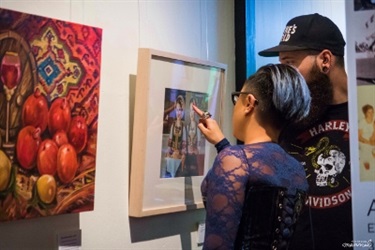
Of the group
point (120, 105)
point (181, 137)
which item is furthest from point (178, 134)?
point (120, 105)

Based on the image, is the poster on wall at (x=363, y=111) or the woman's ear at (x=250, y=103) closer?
the poster on wall at (x=363, y=111)

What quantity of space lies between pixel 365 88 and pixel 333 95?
585 mm

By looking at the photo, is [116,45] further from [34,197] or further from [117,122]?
[34,197]

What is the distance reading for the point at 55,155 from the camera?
4.40 ft

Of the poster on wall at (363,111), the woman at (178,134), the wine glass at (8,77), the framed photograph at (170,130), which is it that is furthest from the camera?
the woman at (178,134)

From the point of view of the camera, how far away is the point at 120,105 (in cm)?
162

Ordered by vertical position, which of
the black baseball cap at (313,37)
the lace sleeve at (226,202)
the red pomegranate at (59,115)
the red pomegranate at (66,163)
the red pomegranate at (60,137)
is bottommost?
the lace sleeve at (226,202)

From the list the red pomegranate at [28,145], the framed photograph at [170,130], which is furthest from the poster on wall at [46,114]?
the framed photograph at [170,130]

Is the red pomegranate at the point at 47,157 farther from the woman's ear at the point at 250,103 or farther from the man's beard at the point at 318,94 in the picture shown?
the man's beard at the point at 318,94

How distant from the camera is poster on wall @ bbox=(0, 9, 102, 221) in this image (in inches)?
48.8

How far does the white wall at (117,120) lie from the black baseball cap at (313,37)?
1.13 ft

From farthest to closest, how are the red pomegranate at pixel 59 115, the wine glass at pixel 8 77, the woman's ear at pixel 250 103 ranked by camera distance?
the woman's ear at pixel 250 103, the red pomegranate at pixel 59 115, the wine glass at pixel 8 77

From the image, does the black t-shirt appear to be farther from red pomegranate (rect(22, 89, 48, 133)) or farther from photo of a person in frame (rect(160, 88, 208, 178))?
red pomegranate (rect(22, 89, 48, 133))

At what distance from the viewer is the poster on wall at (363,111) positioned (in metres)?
1.07
